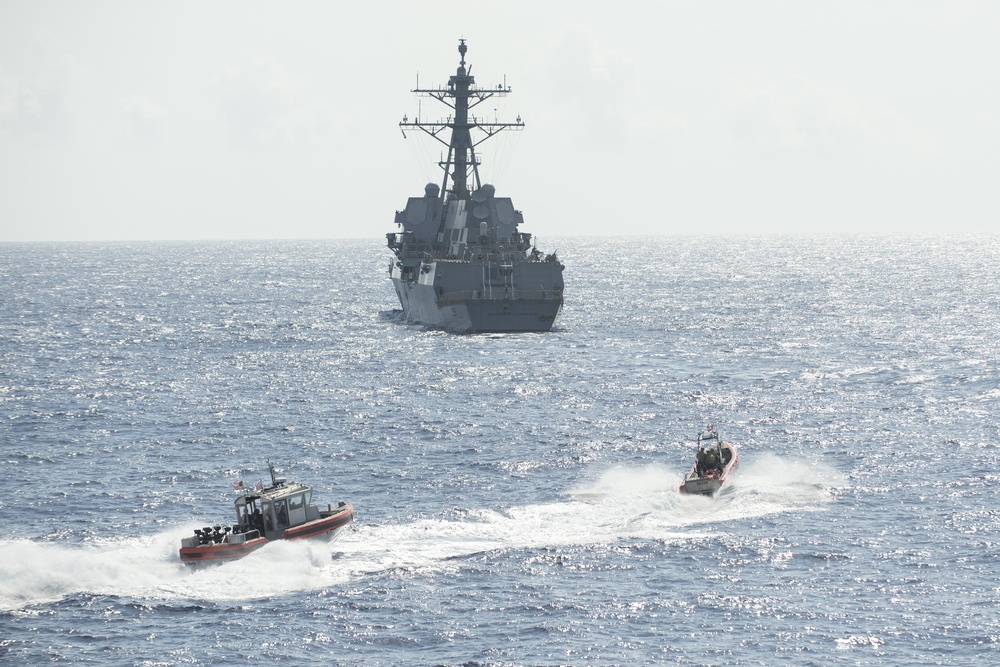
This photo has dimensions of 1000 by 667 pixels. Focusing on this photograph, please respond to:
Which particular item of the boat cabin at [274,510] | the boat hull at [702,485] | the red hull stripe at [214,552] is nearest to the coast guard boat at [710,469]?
the boat hull at [702,485]

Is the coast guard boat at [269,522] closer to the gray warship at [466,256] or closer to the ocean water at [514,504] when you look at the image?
the ocean water at [514,504]

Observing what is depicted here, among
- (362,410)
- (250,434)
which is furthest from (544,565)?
(362,410)

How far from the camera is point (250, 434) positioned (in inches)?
2542

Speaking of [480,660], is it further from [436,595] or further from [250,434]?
[250,434]

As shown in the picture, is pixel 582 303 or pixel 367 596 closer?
pixel 367 596

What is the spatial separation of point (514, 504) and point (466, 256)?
61.3m

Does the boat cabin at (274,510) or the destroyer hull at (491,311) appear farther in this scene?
the destroyer hull at (491,311)

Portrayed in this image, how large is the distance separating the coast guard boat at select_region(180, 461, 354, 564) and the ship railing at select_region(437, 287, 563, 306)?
59968 millimetres

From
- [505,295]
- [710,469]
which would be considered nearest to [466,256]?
[505,295]

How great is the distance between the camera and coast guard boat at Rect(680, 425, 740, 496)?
50.0 meters

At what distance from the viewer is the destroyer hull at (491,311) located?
10375 cm

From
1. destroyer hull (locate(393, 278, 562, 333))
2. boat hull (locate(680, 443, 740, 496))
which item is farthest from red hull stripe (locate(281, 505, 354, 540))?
destroyer hull (locate(393, 278, 562, 333))

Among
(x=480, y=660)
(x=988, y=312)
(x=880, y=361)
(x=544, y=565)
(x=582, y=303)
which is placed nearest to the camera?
(x=480, y=660)

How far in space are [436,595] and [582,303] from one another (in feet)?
381
